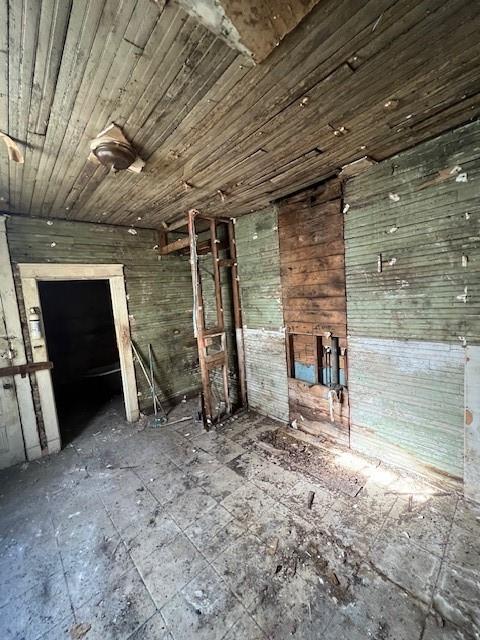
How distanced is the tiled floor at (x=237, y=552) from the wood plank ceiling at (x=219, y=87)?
3050mm

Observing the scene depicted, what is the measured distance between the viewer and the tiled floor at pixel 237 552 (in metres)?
1.51

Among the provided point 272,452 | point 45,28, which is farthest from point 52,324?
point 45,28

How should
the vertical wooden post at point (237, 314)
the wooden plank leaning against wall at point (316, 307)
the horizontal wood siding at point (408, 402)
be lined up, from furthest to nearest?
1. the vertical wooden post at point (237, 314)
2. the wooden plank leaning against wall at point (316, 307)
3. the horizontal wood siding at point (408, 402)

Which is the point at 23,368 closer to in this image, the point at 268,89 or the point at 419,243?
the point at 268,89

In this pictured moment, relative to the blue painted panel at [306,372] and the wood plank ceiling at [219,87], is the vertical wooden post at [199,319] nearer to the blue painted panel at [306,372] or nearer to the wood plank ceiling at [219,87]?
the wood plank ceiling at [219,87]

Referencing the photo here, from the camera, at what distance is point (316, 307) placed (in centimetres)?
315

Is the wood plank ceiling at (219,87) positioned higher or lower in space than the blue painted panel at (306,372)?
higher

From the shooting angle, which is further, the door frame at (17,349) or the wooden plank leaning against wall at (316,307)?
the door frame at (17,349)

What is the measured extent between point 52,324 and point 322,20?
6.55m

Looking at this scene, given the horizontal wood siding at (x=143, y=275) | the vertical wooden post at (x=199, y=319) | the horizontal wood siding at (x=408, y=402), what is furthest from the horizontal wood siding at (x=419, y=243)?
the horizontal wood siding at (x=143, y=275)

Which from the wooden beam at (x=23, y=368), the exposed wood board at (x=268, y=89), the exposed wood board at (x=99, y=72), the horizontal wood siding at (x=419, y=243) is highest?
the exposed wood board at (x=99, y=72)

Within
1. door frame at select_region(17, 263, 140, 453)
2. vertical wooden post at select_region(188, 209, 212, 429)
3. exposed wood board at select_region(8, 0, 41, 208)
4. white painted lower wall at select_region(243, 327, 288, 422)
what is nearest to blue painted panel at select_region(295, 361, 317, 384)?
white painted lower wall at select_region(243, 327, 288, 422)

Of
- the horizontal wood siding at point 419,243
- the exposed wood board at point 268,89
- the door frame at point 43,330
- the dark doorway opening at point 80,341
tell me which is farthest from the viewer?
A: the dark doorway opening at point 80,341

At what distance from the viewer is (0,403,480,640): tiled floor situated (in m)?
1.51
